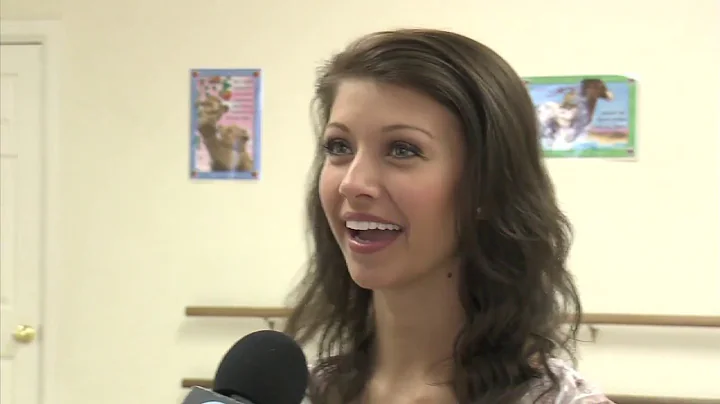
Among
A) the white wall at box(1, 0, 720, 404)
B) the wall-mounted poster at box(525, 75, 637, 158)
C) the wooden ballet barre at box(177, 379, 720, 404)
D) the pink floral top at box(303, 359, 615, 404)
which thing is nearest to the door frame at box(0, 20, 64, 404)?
the white wall at box(1, 0, 720, 404)

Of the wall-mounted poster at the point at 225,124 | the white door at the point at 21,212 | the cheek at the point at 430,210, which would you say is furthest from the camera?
the white door at the point at 21,212

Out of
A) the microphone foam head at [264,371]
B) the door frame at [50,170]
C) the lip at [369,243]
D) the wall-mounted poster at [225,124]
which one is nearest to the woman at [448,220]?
the lip at [369,243]

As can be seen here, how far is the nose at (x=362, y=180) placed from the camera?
0.85 meters

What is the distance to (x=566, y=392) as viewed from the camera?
88 cm

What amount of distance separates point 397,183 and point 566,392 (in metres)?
0.32

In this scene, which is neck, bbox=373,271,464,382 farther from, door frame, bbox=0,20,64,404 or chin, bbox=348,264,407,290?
door frame, bbox=0,20,64,404

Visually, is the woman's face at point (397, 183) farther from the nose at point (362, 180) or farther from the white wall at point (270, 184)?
the white wall at point (270, 184)

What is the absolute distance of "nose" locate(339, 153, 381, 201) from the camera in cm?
85

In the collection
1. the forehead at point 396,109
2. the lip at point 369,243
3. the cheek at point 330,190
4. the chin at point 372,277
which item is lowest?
the chin at point 372,277

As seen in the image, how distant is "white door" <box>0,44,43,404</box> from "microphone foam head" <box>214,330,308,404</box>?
6.81 feet

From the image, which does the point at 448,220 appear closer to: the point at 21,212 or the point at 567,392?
the point at 567,392

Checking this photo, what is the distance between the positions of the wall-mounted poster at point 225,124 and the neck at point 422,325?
157 centimetres

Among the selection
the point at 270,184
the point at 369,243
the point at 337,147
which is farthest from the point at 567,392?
the point at 270,184

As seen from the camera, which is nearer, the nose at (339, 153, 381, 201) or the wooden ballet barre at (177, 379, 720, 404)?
the nose at (339, 153, 381, 201)
